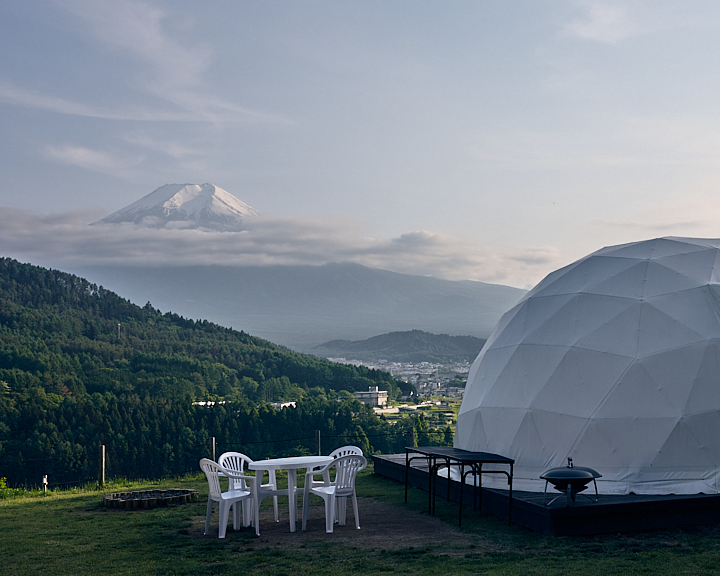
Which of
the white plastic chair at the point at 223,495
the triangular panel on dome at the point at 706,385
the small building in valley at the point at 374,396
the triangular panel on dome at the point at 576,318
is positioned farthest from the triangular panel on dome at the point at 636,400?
the small building in valley at the point at 374,396

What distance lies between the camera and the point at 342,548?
8.57m

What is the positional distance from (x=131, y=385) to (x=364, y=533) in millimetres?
74484

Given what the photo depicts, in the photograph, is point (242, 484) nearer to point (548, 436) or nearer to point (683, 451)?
point (548, 436)

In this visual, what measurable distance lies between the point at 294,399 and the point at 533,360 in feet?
265

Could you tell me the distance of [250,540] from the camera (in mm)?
9062

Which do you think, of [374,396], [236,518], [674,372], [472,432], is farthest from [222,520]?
[374,396]

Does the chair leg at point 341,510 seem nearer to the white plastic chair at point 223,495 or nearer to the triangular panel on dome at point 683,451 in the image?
the white plastic chair at point 223,495

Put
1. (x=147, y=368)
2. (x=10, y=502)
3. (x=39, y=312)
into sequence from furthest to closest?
(x=39, y=312)
(x=147, y=368)
(x=10, y=502)

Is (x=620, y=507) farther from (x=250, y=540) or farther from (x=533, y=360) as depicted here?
(x=250, y=540)

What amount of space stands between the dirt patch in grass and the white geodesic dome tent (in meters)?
2.24

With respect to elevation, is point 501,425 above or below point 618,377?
below

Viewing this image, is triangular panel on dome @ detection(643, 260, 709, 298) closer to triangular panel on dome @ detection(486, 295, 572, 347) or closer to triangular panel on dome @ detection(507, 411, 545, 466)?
triangular panel on dome @ detection(486, 295, 572, 347)

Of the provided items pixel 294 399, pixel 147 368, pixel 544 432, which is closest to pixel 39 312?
pixel 147 368

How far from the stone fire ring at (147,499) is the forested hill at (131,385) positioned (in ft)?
19.6
